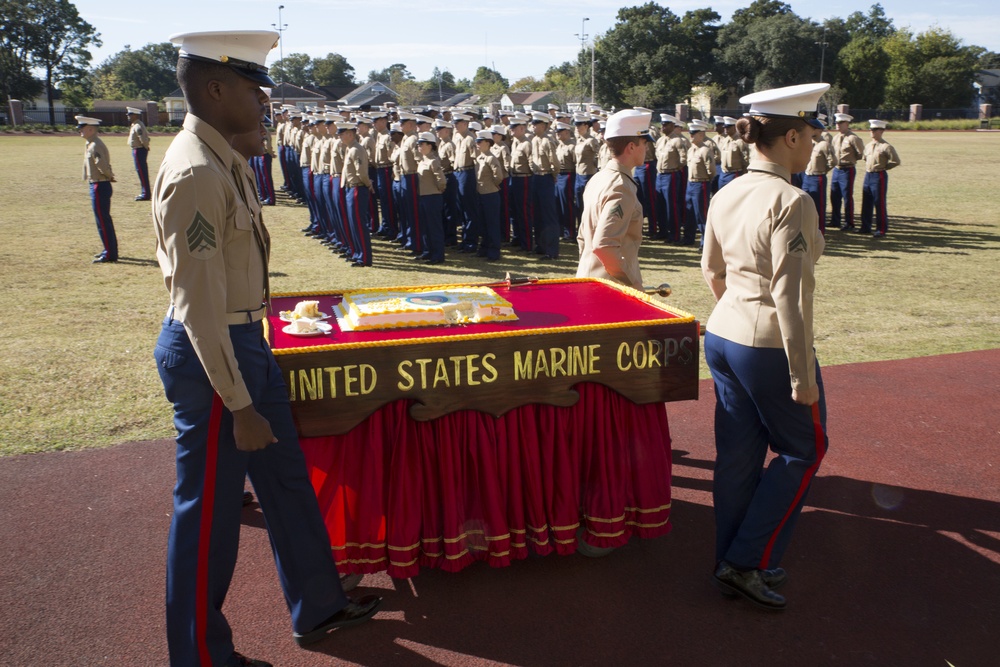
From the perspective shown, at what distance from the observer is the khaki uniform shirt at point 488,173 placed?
40.5ft

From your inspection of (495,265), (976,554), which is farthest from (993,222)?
(976,554)

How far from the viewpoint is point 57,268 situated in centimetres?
1148

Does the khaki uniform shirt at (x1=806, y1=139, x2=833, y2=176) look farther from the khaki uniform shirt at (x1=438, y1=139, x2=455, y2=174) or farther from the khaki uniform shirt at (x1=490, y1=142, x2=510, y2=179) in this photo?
the khaki uniform shirt at (x1=438, y1=139, x2=455, y2=174)

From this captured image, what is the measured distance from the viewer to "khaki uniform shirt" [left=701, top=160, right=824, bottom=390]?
10.1 ft

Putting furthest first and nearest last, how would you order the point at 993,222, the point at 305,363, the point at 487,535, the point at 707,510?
the point at 993,222, the point at 707,510, the point at 487,535, the point at 305,363

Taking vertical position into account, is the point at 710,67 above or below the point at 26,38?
Result: below

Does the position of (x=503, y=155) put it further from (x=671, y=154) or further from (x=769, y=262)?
(x=769, y=262)

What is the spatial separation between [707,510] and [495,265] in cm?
815

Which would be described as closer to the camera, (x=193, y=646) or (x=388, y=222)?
(x=193, y=646)

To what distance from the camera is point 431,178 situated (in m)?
12.0

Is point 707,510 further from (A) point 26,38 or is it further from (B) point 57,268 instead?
(A) point 26,38

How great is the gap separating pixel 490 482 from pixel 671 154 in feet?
37.7

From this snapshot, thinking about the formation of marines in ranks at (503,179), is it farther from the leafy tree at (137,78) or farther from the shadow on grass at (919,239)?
the leafy tree at (137,78)

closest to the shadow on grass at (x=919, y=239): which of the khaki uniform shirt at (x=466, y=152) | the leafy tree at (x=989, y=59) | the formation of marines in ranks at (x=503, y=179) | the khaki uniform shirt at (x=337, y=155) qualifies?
the formation of marines in ranks at (x=503, y=179)
